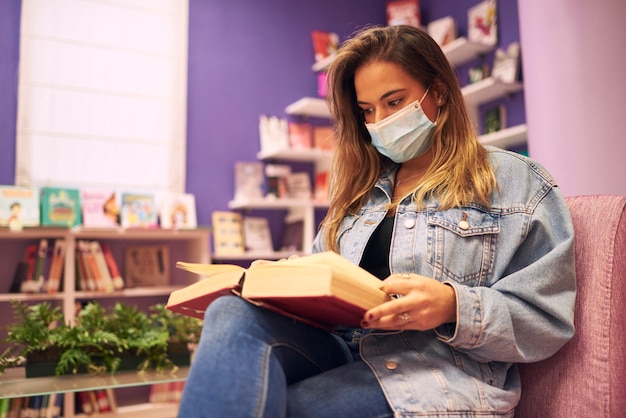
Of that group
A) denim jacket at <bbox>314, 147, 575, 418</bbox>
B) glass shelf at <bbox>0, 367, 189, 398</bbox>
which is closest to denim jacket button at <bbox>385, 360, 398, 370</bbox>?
denim jacket at <bbox>314, 147, 575, 418</bbox>

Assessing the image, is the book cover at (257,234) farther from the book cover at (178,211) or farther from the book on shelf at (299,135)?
the book on shelf at (299,135)

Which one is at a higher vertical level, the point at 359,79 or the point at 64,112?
the point at 64,112

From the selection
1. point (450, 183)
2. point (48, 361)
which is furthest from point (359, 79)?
point (48, 361)

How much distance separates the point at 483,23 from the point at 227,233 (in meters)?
2.38

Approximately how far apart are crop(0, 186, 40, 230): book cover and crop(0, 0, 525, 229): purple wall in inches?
41.5

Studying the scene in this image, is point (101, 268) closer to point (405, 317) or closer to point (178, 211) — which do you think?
point (178, 211)

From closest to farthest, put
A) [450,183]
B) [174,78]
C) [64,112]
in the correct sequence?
1. [450,183]
2. [64,112]
3. [174,78]

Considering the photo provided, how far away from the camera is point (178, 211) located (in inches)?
155

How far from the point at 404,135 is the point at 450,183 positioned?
0.23 meters

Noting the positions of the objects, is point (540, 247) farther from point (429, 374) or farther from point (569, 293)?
point (429, 374)

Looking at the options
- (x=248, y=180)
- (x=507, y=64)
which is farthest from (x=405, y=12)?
(x=248, y=180)

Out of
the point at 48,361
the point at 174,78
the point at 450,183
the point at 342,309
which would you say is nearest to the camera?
the point at 342,309

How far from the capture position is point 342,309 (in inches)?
37.7

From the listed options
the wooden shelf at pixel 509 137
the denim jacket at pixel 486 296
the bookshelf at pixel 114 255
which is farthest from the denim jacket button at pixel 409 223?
the wooden shelf at pixel 509 137
